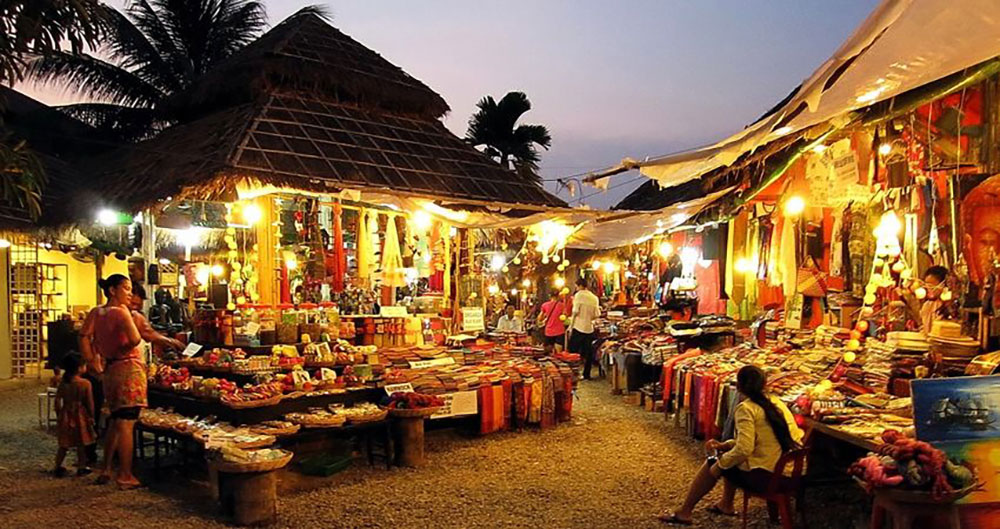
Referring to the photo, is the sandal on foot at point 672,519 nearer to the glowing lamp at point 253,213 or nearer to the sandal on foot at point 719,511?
the sandal on foot at point 719,511

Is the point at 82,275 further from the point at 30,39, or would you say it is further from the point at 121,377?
the point at 30,39

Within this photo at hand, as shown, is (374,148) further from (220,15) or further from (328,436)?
(220,15)

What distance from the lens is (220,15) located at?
2027 centimetres

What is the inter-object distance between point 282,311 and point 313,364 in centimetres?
78

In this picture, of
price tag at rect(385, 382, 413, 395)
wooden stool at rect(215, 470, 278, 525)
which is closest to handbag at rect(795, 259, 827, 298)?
price tag at rect(385, 382, 413, 395)

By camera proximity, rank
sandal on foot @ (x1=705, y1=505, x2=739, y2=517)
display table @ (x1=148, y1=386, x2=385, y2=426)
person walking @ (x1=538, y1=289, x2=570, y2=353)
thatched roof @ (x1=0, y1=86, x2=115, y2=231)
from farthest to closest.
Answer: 1. person walking @ (x1=538, y1=289, x2=570, y2=353)
2. thatched roof @ (x1=0, y1=86, x2=115, y2=231)
3. display table @ (x1=148, y1=386, x2=385, y2=426)
4. sandal on foot @ (x1=705, y1=505, x2=739, y2=517)

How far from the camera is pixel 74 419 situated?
279 inches

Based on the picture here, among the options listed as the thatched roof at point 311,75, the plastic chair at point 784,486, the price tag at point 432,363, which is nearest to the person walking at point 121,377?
the price tag at point 432,363

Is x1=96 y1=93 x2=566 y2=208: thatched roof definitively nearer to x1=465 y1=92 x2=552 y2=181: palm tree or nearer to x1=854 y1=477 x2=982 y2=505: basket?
x1=854 y1=477 x2=982 y2=505: basket

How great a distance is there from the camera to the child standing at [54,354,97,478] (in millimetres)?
7074

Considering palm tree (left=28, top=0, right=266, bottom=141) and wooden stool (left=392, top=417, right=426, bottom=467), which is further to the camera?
palm tree (left=28, top=0, right=266, bottom=141)

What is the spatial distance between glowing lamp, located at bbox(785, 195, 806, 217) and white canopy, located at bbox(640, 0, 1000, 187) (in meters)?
2.86

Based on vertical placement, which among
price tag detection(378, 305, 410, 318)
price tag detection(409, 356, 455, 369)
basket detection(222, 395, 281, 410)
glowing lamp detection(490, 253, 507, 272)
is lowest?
basket detection(222, 395, 281, 410)

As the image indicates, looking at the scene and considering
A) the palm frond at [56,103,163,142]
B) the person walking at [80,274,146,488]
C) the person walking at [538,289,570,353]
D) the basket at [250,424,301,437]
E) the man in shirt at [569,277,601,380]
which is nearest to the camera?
the basket at [250,424,301,437]
